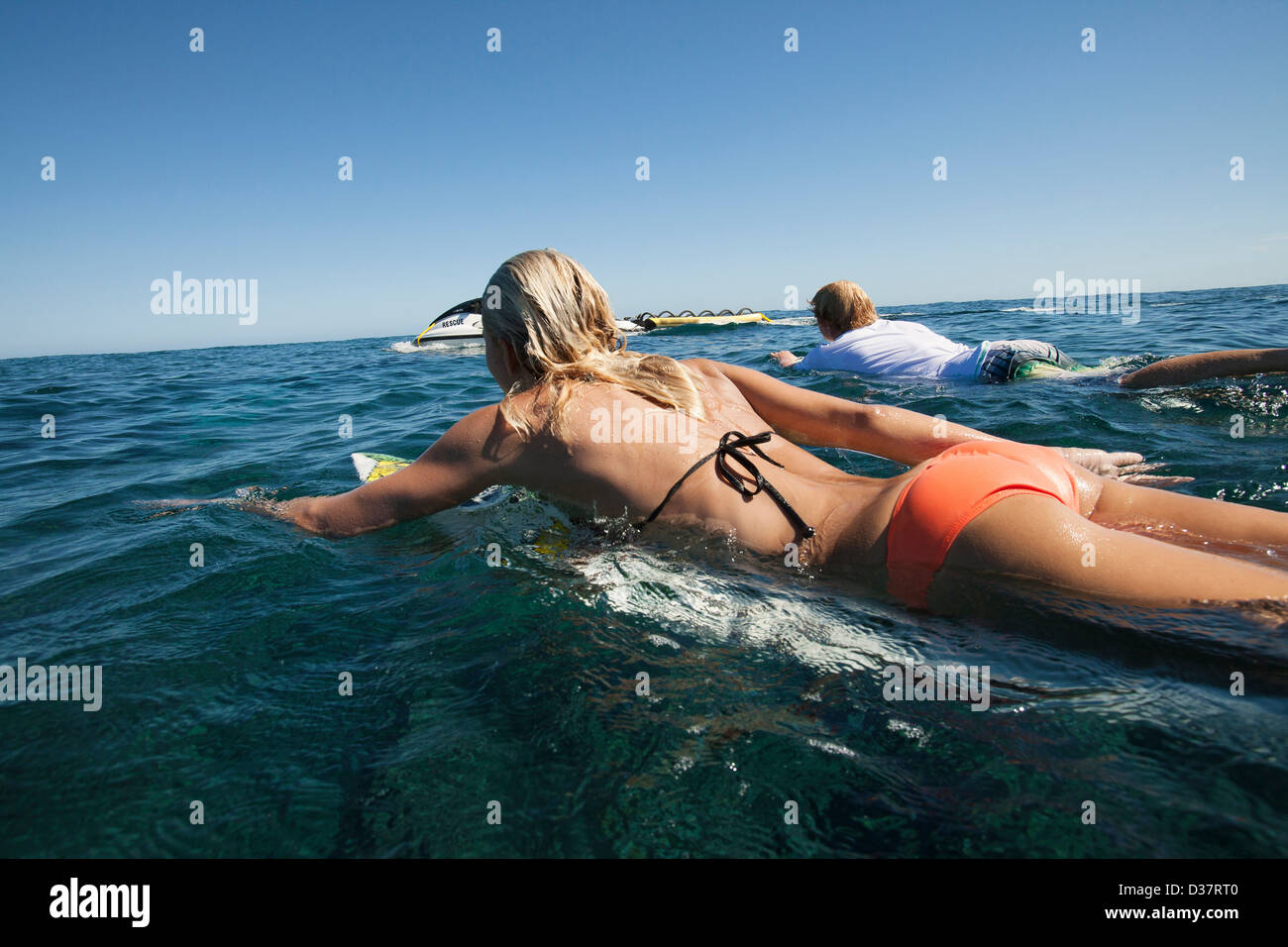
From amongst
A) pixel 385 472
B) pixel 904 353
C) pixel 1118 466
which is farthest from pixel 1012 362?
pixel 385 472

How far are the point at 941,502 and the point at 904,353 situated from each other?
5.96 m

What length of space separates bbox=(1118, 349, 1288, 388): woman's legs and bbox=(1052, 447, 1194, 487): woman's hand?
8.79ft

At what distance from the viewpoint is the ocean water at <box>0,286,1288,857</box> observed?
60.4 inches

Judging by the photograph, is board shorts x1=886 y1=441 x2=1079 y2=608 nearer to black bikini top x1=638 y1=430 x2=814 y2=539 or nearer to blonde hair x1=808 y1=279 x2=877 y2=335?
black bikini top x1=638 y1=430 x2=814 y2=539

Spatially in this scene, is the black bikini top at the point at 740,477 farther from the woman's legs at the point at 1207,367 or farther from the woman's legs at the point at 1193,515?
the woman's legs at the point at 1207,367

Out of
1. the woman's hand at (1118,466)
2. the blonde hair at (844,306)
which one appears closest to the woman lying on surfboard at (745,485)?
the woman's hand at (1118,466)

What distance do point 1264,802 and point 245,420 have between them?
32.3ft

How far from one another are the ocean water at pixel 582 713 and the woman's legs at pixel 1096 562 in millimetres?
93

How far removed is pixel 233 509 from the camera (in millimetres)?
3740

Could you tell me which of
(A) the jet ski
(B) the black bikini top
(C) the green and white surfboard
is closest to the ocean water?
(B) the black bikini top

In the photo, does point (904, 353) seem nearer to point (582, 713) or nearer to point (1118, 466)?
point (1118, 466)

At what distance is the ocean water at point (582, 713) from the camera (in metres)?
1.54

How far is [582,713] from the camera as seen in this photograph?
1.96 m
